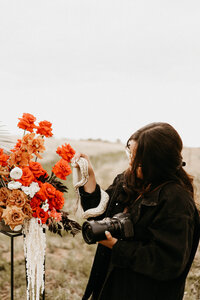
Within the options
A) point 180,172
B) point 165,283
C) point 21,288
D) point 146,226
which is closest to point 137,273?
point 165,283

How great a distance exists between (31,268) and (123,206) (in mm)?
588

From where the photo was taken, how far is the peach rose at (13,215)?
1394 mm

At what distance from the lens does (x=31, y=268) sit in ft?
5.02

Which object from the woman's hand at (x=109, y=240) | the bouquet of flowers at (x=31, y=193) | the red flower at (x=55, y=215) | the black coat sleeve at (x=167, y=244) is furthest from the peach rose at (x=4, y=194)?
the black coat sleeve at (x=167, y=244)

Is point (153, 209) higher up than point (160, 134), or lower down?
lower down

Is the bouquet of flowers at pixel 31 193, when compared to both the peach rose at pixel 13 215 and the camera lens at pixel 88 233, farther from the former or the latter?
the camera lens at pixel 88 233

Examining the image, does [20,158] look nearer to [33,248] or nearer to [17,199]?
[17,199]

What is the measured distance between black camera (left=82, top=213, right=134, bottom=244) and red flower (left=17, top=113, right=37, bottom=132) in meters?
0.61

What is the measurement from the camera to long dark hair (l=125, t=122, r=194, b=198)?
129 centimetres

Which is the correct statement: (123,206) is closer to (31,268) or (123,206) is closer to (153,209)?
(153,209)

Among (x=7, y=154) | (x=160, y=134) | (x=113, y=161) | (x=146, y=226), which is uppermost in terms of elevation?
(x=160, y=134)

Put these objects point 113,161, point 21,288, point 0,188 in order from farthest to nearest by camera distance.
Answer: point 113,161 → point 21,288 → point 0,188

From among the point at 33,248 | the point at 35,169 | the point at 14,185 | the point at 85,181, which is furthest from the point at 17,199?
the point at 85,181

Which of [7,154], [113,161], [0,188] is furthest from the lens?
[113,161]
